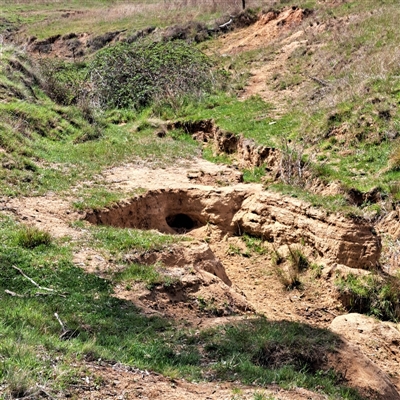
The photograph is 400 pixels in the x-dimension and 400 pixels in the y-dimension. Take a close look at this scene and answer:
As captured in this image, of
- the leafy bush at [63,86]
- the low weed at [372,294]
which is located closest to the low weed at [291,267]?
the low weed at [372,294]

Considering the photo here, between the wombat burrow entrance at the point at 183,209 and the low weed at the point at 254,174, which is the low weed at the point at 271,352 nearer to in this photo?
the wombat burrow entrance at the point at 183,209

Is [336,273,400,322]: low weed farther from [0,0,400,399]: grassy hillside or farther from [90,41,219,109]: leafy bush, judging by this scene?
[90,41,219,109]: leafy bush

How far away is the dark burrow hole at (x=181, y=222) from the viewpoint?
11039mm

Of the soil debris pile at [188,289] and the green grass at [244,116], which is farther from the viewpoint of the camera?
the green grass at [244,116]

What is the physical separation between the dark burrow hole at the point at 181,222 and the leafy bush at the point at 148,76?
797 cm

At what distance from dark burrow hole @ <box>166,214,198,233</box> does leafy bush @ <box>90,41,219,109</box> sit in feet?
26.2

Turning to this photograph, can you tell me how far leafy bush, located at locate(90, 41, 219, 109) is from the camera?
1902cm

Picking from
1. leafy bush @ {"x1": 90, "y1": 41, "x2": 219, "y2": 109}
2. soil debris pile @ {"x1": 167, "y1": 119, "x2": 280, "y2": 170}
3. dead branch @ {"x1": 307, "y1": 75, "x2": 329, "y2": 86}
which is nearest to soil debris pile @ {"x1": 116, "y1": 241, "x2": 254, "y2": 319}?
soil debris pile @ {"x1": 167, "y1": 119, "x2": 280, "y2": 170}

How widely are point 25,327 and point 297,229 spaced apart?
6121mm

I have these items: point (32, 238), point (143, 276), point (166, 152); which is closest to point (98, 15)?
point (166, 152)

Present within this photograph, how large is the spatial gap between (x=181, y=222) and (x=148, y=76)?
10.7 metres

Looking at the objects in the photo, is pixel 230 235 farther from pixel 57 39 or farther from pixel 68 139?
pixel 57 39

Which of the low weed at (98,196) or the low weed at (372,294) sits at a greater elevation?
the low weed at (98,196)

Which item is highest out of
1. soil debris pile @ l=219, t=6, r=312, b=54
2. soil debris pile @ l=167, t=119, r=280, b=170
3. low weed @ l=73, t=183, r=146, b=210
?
soil debris pile @ l=219, t=6, r=312, b=54
